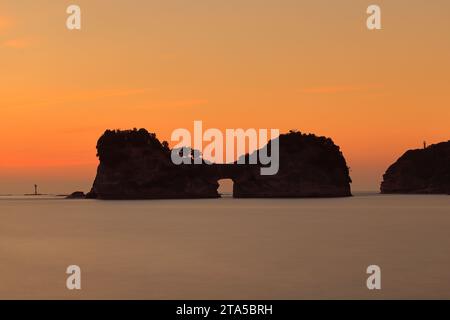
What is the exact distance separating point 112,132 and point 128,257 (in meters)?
154

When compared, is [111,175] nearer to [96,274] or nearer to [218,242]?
[218,242]

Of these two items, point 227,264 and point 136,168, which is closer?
point 227,264

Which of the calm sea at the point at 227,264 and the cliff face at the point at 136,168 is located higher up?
the cliff face at the point at 136,168

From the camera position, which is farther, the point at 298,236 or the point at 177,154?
the point at 177,154

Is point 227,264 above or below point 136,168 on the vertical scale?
below

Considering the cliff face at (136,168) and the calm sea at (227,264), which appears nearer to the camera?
the calm sea at (227,264)

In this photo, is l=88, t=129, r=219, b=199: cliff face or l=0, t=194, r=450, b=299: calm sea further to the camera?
l=88, t=129, r=219, b=199: cliff face

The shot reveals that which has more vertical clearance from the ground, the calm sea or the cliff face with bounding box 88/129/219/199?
the cliff face with bounding box 88/129/219/199
